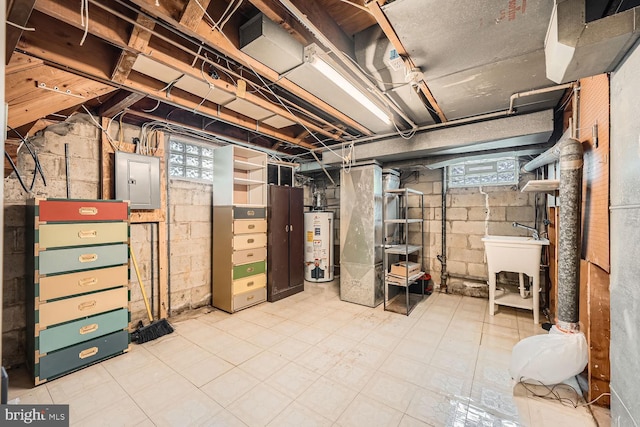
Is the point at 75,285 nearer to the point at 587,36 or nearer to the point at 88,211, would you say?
the point at 88,211

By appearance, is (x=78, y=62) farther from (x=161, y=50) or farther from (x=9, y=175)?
(x=9, y=175)

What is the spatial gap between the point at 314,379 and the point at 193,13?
2.59m

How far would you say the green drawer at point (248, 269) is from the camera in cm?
358

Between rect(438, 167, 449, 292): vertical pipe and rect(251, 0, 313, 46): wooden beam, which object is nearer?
rect(251, 0, 313, 46): wooden beam

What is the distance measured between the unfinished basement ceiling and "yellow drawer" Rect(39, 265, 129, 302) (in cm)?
124

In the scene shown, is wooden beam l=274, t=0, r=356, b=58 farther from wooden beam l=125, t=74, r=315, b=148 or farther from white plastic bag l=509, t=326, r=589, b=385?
white plastic bag l=509, t=326, r=589, b=385

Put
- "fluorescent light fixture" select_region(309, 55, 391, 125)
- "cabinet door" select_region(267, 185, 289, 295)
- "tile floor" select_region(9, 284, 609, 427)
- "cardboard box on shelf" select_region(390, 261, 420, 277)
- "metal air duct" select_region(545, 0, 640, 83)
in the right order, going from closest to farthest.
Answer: "metal air duct" select_region(545, 0, 640, 83)
"tile floor" select_region(9, 284, 609, 427)
"fluorescent light fixture" select_region(309, 55, 391, 125)
"cardboard box on shelf" select_region(390, 261, 420, 277)
"cabinet door" select_region(267, 185, 289, 295)

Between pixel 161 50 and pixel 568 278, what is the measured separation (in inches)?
134

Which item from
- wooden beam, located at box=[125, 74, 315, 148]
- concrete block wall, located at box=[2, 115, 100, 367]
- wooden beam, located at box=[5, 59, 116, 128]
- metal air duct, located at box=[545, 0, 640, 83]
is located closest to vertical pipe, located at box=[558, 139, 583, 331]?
metal air duct, located at box=[545, 0, 640, 83]

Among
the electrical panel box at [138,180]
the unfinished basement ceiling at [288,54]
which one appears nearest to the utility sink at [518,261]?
the unfinished basement ceiling at [288,54]

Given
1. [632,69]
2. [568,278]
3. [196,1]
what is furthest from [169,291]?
[632,69]

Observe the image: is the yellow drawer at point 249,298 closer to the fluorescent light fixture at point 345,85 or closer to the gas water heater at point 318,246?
the gas water heater at point 318,246

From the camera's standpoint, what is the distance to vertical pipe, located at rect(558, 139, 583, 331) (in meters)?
2.07

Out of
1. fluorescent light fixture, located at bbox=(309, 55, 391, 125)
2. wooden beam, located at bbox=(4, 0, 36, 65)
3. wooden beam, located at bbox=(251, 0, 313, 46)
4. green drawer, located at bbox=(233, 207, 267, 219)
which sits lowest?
green drawer, located at bbox=(233, 207, 267, 219)
